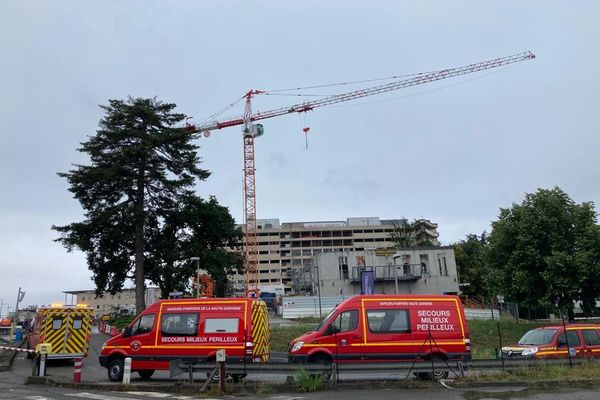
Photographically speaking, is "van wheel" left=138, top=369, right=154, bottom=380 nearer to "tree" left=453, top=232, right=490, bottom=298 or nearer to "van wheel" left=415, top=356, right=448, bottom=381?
"van wheel" left=415, top=356, right=448, bottom=381

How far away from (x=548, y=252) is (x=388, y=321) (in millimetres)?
23760

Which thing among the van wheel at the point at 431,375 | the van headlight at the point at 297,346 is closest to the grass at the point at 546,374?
the van wheel at the point at 431,375

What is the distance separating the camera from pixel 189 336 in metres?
16.2

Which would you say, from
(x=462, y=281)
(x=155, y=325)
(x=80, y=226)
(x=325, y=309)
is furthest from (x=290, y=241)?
(x=155, y=325)

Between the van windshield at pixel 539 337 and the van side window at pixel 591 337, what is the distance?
96 centimetres

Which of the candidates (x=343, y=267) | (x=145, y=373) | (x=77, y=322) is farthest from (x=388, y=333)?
(x=343, y=267)

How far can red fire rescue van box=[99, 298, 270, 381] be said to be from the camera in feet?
52.0

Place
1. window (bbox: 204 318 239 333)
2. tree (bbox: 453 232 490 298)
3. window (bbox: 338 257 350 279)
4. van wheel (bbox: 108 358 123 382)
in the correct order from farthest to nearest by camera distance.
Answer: tree (bbox: 453 232 490 298) → window (bbox: 338 257 350 279) → van wheel (bbox: 108 358 123 382) → window (bbox: 204 318 239 333)

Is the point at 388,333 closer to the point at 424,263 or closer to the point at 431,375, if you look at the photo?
the point at 431,375

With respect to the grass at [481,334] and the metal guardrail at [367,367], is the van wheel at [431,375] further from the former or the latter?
the grass at [481,334]

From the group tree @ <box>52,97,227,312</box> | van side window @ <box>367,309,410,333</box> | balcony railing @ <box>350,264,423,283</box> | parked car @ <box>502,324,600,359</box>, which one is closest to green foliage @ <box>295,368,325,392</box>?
van side window @ <box>367,309,410,333</box>

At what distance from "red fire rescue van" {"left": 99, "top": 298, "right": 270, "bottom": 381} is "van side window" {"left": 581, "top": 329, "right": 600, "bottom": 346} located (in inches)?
394

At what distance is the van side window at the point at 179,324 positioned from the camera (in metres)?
16.2

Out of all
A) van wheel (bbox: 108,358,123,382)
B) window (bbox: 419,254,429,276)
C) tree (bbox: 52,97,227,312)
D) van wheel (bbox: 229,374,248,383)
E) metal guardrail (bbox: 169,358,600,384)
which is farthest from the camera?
window (bbox: 419,254,429,276)
